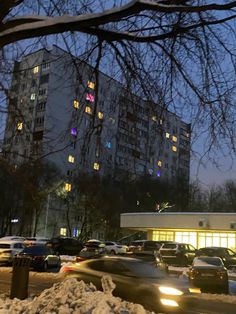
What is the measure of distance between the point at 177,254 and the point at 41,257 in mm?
14265

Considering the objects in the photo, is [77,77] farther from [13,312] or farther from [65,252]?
[65,252]

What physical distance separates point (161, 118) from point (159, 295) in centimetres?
457

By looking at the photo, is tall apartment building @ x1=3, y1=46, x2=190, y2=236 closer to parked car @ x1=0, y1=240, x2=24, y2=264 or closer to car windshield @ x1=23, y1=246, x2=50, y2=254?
car windshield @ x1=23, y1=246, x2=50, y2=254

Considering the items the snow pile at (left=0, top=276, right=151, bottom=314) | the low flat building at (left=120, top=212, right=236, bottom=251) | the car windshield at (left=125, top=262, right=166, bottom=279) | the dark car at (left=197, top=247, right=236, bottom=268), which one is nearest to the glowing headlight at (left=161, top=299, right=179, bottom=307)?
the car windshield at (left=125, top=262, right=166, bottom=279)

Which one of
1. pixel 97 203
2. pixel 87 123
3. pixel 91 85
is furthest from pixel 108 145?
pixel 97 203

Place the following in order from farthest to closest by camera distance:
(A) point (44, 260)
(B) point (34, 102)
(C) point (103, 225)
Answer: (C) point (103, 225), (A) point (44, 260), (B) point (34, 102)

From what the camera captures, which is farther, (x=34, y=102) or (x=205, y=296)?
(x=205, y=296)

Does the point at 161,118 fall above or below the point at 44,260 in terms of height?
above

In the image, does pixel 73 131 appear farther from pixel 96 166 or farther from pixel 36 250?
pixel 36 250

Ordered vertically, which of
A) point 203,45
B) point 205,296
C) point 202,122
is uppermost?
point 203,45

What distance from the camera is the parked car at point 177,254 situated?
41.2 m

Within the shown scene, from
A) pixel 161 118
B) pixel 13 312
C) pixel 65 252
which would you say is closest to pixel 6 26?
pixel 161 118

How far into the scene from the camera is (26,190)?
1020 centimetres

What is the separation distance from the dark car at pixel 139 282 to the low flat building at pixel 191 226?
1504 inches
